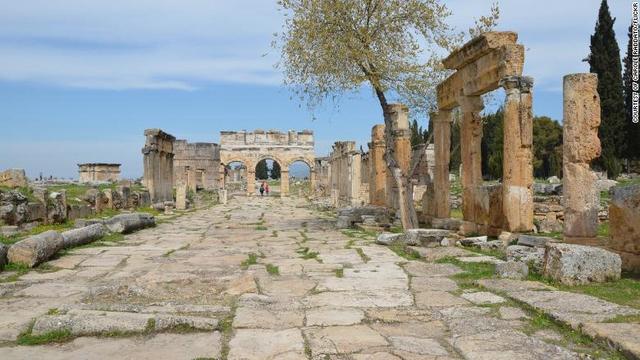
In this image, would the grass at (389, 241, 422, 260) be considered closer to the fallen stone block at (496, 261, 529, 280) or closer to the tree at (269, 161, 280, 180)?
the fallen stone block at (496, 261, 529, 280)

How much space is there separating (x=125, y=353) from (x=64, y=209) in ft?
37.3

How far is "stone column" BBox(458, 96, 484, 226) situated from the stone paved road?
3180mm

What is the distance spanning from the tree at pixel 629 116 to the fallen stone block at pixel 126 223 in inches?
1250

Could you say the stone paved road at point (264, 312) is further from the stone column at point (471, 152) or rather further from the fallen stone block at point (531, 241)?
the stone column at point (471, 152)

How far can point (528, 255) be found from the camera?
23.7 feet

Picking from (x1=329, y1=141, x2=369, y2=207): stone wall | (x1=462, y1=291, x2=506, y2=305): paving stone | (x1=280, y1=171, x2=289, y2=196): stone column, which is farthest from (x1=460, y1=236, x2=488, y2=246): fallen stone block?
(x1=280, y1=171, x2=289, y2=196): stone column

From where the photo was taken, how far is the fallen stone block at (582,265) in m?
5.96

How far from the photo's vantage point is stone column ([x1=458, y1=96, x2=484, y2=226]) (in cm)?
1148

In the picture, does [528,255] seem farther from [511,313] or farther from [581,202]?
[511,313]

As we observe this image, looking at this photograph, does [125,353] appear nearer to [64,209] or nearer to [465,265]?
[465,265]

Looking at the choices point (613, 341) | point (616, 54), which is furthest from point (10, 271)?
point (616, 54)

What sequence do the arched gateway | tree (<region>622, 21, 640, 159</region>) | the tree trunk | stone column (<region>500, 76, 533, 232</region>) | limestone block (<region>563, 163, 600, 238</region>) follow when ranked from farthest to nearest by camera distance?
the arched gateway, tree (<region>622, 21, 640, 159</region>), the tree trunk, stone column (<region>500, 76, 533, 232</region>), limestone block (<region>563, 163, 600, 238</region>)

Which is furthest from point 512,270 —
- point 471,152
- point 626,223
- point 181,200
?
point 181,200

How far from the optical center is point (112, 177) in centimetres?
3297
